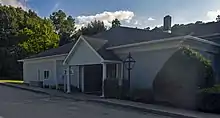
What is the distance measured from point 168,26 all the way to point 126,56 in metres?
12.3

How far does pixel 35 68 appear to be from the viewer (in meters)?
33.6

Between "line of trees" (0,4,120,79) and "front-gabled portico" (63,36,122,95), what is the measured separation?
2260 centimetres

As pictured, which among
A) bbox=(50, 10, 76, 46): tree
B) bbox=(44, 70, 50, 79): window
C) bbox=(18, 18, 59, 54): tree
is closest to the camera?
bbox=(44, 70, 50, 79): window

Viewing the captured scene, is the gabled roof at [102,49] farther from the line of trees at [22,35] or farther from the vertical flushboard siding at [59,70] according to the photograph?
the line of trees at [22,35]

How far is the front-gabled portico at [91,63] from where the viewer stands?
63.1 feet

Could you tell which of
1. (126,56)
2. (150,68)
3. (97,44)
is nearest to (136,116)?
(150,68)

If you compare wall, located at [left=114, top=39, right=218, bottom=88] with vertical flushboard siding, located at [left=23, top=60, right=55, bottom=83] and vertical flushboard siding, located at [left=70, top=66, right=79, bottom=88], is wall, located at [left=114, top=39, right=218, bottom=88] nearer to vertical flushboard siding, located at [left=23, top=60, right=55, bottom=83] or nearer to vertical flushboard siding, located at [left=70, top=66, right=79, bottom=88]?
vertical flushboard siding, located at [left=70, top=66, right=79, bottom=88]

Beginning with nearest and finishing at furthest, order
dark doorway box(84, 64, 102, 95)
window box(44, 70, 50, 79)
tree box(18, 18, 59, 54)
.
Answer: dark doorway box(84, 64, 102, 95) < window box(44, 70, 50, 79) < tree box(18, 18, 59, 54)

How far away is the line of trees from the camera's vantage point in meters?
46.0

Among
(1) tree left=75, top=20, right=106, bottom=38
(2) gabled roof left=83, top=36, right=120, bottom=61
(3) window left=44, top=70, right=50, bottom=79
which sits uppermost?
(1) tree left=75, top=20, right=106, bottom=38

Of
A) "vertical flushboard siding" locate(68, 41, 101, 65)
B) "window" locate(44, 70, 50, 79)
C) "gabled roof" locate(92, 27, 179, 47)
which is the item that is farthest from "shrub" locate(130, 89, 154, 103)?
"window" locate(44, 70, 50, 79)

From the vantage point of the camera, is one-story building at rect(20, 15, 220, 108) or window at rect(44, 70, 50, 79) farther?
window at rect(44, 70, 50, 79)

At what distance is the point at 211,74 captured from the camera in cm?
1406

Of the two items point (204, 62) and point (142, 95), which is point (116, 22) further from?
point (204, 62)
